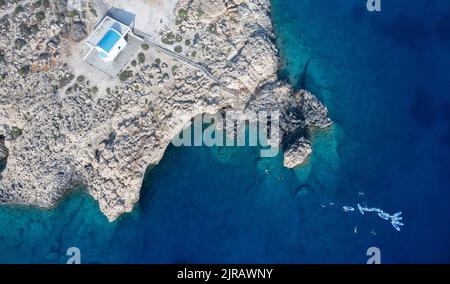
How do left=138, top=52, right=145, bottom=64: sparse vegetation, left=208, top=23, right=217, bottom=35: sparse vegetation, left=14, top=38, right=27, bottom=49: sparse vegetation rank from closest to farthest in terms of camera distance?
left=14, top=38, right=27, bottom=49: sparse vegetation, left=138, top=52, right=145, bottom=64: sparse vegetation, left=208, top=23, right=217, bottom=35: sparse vegetation

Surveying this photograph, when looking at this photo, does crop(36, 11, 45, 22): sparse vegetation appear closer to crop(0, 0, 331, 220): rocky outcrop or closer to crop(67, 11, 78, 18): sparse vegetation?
crop(0, 0, 331, 220): rocky outcrop

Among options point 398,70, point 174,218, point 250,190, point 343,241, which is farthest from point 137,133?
point 398,70

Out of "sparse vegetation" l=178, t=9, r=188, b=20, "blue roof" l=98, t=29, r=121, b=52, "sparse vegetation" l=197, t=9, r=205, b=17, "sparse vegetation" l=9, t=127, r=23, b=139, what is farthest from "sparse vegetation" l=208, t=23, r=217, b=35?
"sparse vegetation" l=9, t=127, r=23, b=139

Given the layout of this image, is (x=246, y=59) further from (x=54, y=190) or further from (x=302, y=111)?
(x=54, y=190)

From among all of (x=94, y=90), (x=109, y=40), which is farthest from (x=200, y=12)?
(x=94, y=90)

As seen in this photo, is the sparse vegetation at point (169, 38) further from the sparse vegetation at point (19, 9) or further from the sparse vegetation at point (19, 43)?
the sparse vegetation at point (19, 9)

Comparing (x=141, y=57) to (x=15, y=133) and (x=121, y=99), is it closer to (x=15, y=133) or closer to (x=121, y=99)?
(x=121, y=99)
